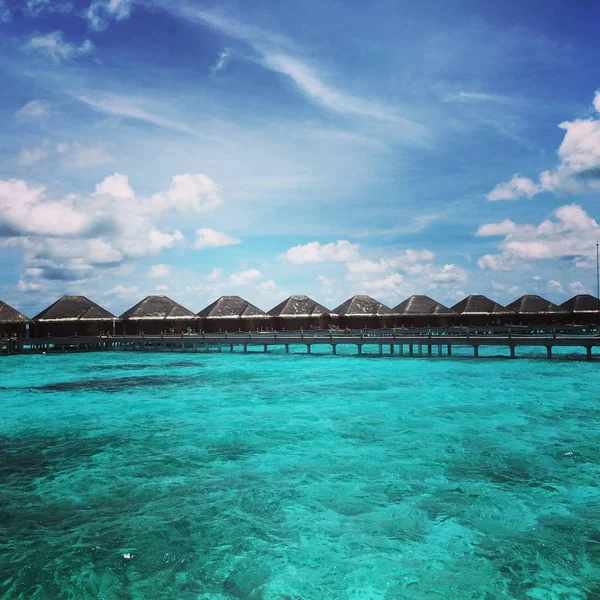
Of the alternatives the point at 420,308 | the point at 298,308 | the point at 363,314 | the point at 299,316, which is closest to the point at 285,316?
the point at 299,316

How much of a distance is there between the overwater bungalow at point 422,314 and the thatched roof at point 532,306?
797cm

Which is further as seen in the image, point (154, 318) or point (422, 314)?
point (422, 314)

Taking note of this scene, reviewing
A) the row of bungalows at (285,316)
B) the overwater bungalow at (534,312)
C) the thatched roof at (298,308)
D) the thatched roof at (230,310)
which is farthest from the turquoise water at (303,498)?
the overwater bungalow at (534,312)

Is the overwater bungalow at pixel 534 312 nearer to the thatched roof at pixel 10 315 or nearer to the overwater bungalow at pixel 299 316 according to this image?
the overwater bungalow at pixel 299 316

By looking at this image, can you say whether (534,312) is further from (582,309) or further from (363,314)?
(363,314)

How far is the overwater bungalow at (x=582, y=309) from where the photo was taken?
188ft

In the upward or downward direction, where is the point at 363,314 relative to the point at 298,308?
downward

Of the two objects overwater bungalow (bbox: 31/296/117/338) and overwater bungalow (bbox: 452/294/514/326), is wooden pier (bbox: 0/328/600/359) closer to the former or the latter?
overwater bungalow (bbox: 31/296/117/338)

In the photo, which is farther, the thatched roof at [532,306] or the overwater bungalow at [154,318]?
the thatched roof at [532,306]

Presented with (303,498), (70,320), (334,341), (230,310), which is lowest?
(303,498)

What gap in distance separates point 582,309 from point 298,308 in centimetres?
3283

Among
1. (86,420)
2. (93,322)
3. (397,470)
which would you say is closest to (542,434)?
(397,470)

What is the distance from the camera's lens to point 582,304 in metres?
58.0

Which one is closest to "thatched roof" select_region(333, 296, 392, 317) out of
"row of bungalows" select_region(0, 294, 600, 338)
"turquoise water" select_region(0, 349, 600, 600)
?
"row of bungalows" select_region(0, 294, 600, 338)
